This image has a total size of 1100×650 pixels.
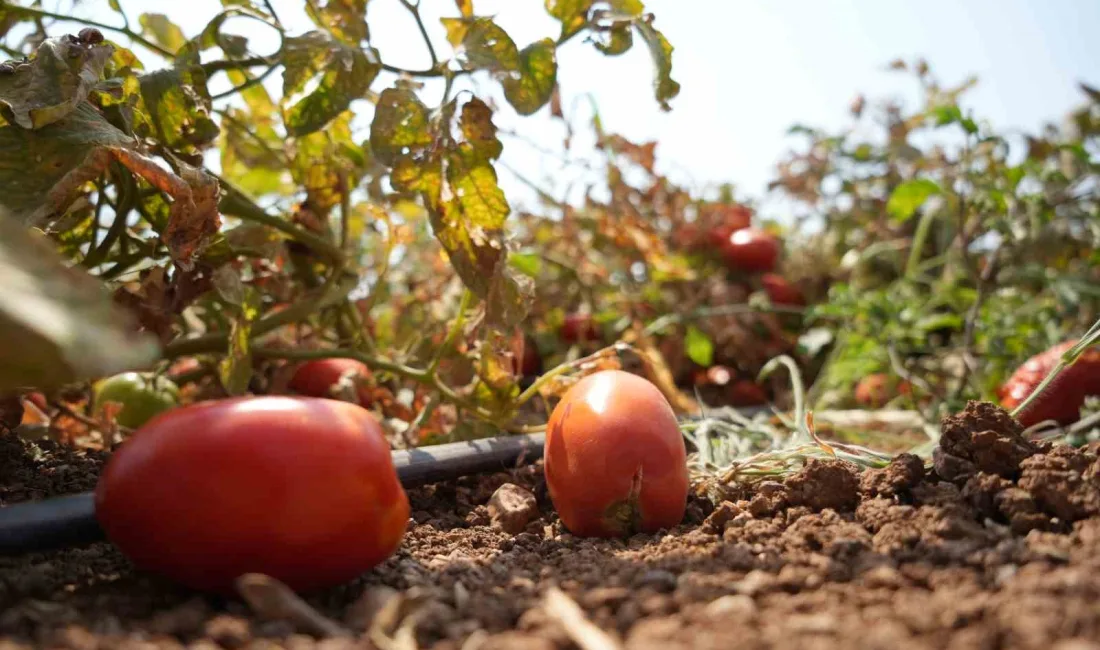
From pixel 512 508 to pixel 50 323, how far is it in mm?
703

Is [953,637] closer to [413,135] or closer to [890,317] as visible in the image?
[413,135]

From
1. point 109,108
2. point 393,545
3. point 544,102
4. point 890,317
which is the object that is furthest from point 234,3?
point 890,317

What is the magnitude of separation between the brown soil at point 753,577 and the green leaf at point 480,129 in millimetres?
584

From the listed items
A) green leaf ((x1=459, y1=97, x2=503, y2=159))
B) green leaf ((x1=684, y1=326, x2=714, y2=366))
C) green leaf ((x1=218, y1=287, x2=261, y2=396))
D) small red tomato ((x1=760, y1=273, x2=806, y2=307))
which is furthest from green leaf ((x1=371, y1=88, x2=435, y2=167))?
small red tomato ((x1=760, y1=273, x2=806, y2=307))

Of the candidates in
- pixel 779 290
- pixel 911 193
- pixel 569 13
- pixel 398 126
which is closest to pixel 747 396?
pixel 779 290

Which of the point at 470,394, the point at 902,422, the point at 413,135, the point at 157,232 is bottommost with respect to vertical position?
the point at 902,422

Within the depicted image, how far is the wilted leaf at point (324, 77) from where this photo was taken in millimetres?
1296

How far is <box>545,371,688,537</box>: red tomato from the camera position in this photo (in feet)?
3.51

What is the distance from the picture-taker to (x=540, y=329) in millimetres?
2623

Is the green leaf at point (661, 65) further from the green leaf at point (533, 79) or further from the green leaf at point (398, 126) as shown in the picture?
the green leaf at point (398, 126)

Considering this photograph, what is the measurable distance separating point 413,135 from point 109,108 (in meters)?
0.43

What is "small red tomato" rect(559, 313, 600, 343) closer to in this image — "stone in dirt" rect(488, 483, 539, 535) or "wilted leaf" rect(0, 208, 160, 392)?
"stone in dirt" rect(488, 483, 539, 535)

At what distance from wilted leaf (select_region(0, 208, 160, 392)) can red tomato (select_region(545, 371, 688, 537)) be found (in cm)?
59

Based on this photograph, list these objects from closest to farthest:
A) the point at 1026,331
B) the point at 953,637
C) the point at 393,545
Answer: the point at 953,637, the point at 393,545, the point at 1026,331
